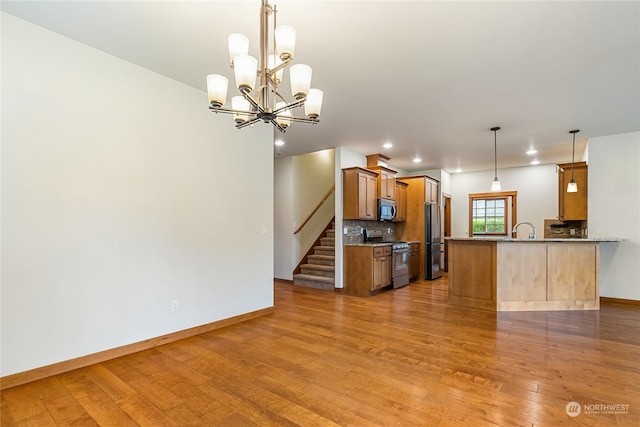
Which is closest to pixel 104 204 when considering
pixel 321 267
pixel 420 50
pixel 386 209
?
pixel 420 50

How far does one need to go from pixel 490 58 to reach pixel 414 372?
9.23 ft

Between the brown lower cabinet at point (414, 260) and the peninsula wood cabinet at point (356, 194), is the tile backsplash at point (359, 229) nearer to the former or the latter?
the peninsula wood cabinet at point (356, 194)

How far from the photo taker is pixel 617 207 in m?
5.09

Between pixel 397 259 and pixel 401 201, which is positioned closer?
pixel 397 259

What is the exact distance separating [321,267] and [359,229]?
1.10 meters

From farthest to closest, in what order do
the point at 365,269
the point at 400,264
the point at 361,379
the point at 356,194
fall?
1. the point at 400,264
2. the point at 356,194
3. the point at 365,269
4. the point at 361,379

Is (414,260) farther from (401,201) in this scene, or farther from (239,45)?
(239,45)

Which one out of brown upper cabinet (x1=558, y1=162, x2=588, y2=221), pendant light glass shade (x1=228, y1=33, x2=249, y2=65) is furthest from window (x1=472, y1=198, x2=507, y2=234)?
pendant light glass shade (x1=228, y1=33, x2=249, y2=65)

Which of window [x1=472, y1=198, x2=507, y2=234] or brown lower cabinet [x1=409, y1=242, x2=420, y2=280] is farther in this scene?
window [x1=472, y1=198, x2=507, y2=234]

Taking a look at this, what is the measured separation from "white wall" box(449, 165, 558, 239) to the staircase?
4.02m

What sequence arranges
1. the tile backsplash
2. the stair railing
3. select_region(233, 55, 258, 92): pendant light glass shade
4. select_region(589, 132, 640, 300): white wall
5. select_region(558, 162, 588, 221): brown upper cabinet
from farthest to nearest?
the stair railing < the tile backsplash < select_region(558, 162, 588, 221): brown upper cabinet < select_region(589, 132, 640, 300): white wall < select_region(233, 55, 258, 92): pendant light glass shade

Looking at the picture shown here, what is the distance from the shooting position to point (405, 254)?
6.53 metres

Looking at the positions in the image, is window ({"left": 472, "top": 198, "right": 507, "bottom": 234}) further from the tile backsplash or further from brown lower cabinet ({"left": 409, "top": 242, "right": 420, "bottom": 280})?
the tile backsplash

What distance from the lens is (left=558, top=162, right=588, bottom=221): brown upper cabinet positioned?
5.50 m
